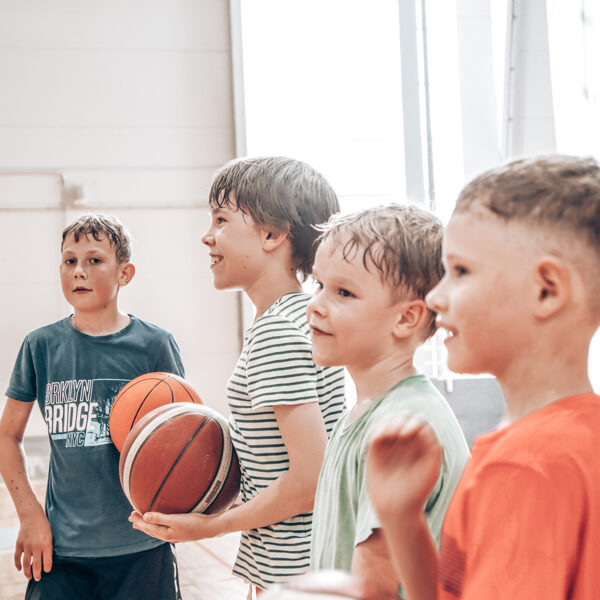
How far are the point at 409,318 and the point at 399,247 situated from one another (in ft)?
0.31

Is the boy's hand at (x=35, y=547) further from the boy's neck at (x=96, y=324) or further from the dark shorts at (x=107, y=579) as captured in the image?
the boy's neck at (x=96, y=324)

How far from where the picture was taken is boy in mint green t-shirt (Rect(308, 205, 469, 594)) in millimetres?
869

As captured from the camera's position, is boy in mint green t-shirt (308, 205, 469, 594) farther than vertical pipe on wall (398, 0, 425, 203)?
No

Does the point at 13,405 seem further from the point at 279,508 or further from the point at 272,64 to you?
the point at 272,64

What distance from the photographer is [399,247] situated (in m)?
0.95

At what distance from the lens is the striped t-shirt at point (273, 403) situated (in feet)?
3.67

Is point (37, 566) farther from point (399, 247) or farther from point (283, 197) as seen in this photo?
point (399, 247)

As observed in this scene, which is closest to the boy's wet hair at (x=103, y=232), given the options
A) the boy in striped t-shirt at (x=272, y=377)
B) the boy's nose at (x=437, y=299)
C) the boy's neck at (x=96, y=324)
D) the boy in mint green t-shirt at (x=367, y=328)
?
the boy's neck at (x=96, y=324)

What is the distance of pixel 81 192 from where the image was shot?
5406 mm

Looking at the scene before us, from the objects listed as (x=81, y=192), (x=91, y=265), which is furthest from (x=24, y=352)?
(x=81, y=192)

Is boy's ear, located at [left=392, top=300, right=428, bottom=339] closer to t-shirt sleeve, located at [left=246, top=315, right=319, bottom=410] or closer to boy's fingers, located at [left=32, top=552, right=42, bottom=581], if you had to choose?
t-shirt sleeve, located at [left=246, top=315, right=319, bottom=410]

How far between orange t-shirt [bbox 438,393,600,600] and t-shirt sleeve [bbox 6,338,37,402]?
4.64ft

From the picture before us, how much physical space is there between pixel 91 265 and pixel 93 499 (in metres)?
0.57

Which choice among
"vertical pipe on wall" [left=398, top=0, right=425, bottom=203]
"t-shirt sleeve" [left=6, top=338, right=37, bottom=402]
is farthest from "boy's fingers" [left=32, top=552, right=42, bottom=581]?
"vertical pipe on wall" [left=398, top=0, right=425, bottom=203]
